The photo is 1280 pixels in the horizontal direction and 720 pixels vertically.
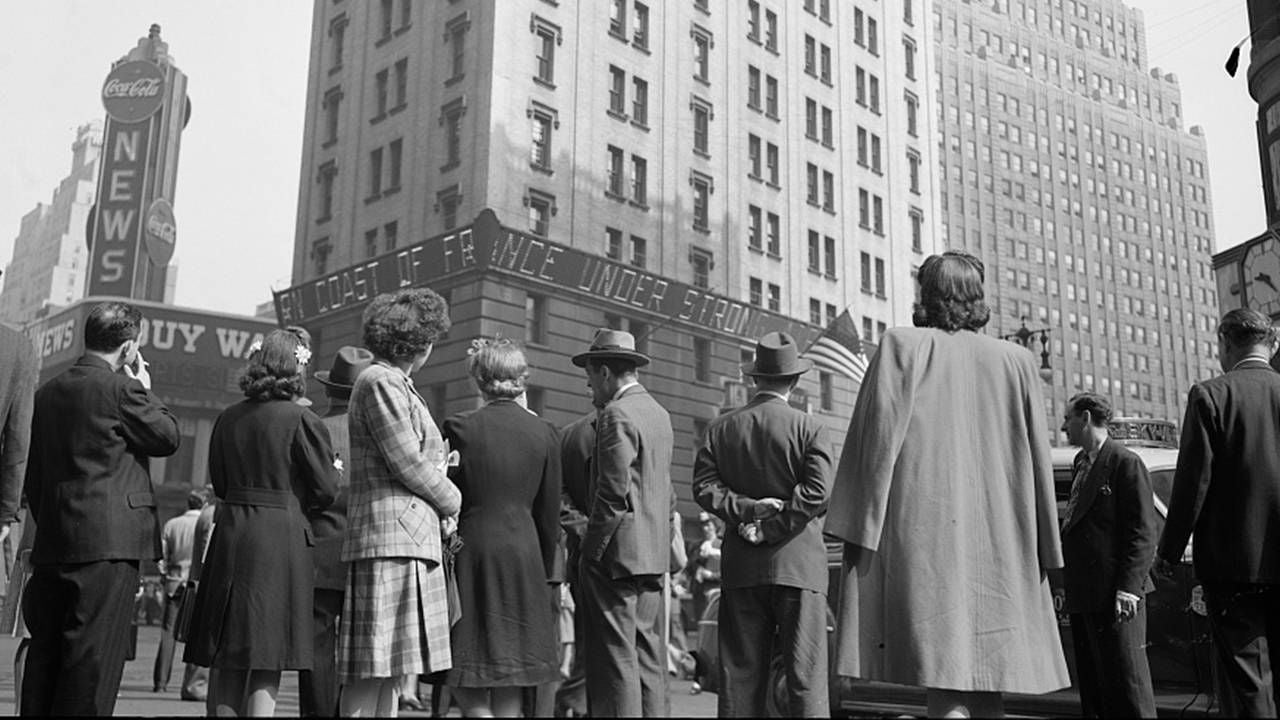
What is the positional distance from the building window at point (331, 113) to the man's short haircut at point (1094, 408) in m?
36.2

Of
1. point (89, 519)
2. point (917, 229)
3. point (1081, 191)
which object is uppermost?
point (1081, 191)

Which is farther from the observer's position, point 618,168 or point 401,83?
point 401,83

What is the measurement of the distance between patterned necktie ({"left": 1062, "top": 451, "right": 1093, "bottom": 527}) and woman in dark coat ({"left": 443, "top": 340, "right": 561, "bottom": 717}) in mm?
3139

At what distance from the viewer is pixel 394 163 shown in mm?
37125

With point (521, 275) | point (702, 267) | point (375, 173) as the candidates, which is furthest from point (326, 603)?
point (702, 267)

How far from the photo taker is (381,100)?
Result: 126ft

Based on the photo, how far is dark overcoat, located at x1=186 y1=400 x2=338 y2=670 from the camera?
5064 mm

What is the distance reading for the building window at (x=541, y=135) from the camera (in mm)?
34781

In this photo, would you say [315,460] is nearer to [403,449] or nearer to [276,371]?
[276,371]

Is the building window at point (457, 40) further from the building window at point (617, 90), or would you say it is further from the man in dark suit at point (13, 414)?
the man in dark suit at point (13, 414)

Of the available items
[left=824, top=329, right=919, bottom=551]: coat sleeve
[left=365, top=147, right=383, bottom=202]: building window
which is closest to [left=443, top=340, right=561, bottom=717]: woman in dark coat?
[left=824, top=329, right=919, bottom=551]: coat sleeve

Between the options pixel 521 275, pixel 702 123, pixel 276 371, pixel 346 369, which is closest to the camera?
pixel 276 371

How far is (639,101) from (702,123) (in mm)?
3259

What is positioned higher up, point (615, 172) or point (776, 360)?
point (615, 172)
